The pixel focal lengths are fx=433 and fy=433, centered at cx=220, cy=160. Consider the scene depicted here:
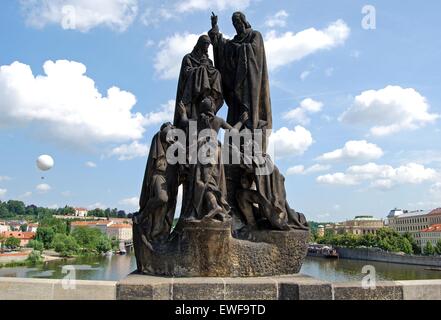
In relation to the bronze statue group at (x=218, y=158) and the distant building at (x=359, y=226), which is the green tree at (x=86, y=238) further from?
the bronze statue group at (x=218, y=158)

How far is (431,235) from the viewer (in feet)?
254

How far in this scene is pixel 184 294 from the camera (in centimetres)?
584

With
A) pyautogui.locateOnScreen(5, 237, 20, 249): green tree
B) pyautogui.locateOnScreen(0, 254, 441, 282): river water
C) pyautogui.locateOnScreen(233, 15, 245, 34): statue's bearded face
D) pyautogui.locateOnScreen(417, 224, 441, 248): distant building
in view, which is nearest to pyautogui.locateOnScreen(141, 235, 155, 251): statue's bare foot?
pyautogui.locateOnScreen(233, 15, 245, 34): statue's bearded face

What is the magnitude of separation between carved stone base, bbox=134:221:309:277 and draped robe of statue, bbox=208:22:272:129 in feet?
7.69

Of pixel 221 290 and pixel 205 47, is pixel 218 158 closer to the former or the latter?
pixel 221 290

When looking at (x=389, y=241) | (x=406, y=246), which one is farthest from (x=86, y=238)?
(x=406, y=246)

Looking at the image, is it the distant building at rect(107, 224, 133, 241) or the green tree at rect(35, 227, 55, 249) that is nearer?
the green tree at rect(35, 227, 55, 249)

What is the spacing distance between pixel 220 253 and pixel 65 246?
69.7 meters

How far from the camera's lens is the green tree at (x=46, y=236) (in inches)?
3014

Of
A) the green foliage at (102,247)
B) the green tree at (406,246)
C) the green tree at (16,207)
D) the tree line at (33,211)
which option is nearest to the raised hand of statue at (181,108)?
the green tree at (406,246)

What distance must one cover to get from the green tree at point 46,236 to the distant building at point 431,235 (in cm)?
6680

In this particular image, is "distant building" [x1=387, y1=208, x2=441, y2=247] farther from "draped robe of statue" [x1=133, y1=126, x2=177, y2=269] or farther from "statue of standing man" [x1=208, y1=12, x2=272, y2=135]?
→ "draped robe of statue" [x1=133, y1=126, x2=177, y2=269]

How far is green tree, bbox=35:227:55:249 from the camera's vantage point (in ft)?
251
